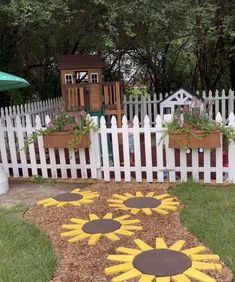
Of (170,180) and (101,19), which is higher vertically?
(101,19)

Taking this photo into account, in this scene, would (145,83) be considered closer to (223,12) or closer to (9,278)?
(223,12)

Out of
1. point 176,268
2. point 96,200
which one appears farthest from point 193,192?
point 176,268

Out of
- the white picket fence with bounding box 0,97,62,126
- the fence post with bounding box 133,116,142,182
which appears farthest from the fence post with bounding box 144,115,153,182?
the white picket fence with bounding box 0,97,62,126

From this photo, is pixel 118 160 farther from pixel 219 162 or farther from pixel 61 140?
pixel 219 162

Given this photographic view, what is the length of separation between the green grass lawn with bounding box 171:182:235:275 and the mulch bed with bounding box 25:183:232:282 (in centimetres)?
13

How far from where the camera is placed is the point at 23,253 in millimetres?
3619

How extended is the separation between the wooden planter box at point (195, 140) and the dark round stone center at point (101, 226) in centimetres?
173

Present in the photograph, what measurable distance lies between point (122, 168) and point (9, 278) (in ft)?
9.94

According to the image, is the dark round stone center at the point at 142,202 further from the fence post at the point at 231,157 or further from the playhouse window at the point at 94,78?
the playhouse window at the point at 94,78

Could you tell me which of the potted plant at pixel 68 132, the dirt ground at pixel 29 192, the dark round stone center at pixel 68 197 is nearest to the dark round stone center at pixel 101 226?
the dark round stone center at pixel 68 197

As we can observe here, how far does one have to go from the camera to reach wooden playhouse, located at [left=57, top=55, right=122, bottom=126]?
287 inches

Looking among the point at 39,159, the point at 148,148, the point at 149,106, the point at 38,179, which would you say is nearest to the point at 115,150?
the point at 148,148

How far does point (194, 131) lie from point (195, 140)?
0.42 feet

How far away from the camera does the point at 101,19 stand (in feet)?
26.3
